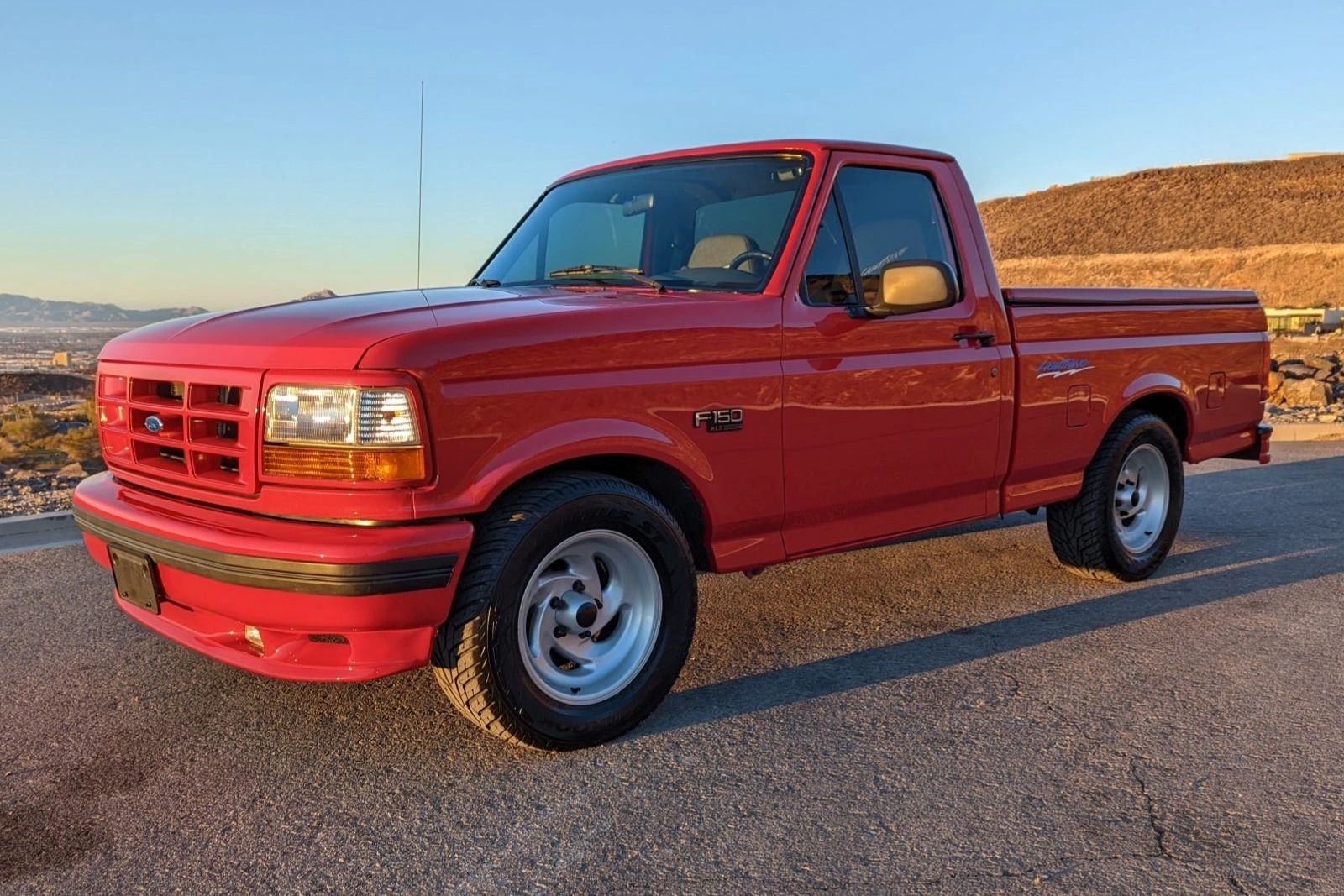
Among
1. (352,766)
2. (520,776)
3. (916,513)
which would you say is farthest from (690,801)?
(916,513)

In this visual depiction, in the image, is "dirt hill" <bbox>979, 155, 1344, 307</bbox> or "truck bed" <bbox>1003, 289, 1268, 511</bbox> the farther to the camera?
"dirt hill" <bbox>979, 155, 1344, 307</bbox>

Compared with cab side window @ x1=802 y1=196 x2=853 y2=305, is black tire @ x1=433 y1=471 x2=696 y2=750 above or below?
below

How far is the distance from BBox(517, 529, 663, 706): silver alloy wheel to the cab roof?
179 cm

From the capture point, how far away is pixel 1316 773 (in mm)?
3191

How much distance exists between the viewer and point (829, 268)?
4.11 metres

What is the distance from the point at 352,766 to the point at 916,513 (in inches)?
94.9

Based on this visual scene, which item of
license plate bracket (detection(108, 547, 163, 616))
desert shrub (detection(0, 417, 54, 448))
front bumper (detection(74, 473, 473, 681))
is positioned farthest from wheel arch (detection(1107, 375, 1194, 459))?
desert shrub (detection(0, 417, 54, 448))

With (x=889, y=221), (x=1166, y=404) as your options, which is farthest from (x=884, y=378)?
(x=1166, y=404)

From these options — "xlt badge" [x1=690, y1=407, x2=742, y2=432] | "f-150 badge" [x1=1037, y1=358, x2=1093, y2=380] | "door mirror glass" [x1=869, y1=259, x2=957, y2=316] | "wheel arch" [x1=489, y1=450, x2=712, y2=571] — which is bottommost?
"wheel arch" [x1=489, y1=450, x2=712, y2=571]

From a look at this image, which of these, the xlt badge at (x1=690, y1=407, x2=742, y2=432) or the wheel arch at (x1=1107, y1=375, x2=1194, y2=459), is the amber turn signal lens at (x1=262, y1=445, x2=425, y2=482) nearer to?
the xlt badge at (x1=690, y1=407, x2=742, y2=432)

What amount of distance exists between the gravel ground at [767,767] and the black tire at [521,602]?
12cm

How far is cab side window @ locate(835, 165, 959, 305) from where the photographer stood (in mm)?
4270

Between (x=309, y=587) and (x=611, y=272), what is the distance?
75.1 inches

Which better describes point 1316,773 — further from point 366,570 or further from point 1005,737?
point 366,570
